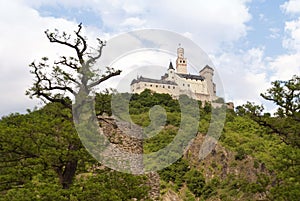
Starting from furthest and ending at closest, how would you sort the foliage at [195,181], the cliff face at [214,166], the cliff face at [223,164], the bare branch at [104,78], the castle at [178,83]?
1. the castle at [178,83]
2. the cliff face at [223,164]
3. the foliage at [195,181]
4. the cliff face at [214,166]
5. the bare branch at [104,78]

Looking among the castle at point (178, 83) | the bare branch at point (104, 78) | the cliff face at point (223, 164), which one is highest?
the castle at point (178, 83)

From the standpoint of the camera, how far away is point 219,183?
821 inches

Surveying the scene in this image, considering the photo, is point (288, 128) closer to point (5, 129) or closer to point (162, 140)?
point (5, 129)

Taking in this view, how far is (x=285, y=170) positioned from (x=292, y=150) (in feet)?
2.10

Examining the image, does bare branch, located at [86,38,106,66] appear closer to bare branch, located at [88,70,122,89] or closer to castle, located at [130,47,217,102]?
→ bare branch, located at [88,70,122,89]

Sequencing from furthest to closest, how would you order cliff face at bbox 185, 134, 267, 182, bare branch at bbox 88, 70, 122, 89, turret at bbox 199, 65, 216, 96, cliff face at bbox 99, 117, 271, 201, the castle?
the castle
cliff face at bbox 185, 134, 267, 182
cliff face at bbox 99, 117, 271, 201
turret at bbox 199, 65, 216, 96
bare branch at bbox 88, 70, 122, 89

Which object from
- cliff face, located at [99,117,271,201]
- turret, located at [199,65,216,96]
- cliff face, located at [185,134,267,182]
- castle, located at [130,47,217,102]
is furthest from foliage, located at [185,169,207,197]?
castle, located at [130,47,217,102]

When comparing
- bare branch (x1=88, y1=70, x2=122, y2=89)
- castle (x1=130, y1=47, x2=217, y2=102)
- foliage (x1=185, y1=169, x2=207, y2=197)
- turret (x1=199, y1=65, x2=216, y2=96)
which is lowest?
foliage (x1=185, y1=169, x2=207, y2=197)

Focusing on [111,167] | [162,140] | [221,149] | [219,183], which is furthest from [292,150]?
[162,140]

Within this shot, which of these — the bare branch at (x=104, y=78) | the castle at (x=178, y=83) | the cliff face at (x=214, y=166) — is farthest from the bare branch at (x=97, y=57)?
the castle at (x=178, y=83)

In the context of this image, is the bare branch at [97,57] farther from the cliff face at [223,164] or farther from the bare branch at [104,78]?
the cliff face at [223,164]

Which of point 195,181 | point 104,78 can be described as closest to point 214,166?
point 195,181

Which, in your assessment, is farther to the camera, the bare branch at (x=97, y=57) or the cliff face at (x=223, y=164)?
the cliff face at (x=223, y=164)

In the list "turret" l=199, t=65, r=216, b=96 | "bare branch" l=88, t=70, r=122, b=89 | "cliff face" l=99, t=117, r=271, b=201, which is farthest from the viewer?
"cliff face" l=99, t=117, r=271, b=201
